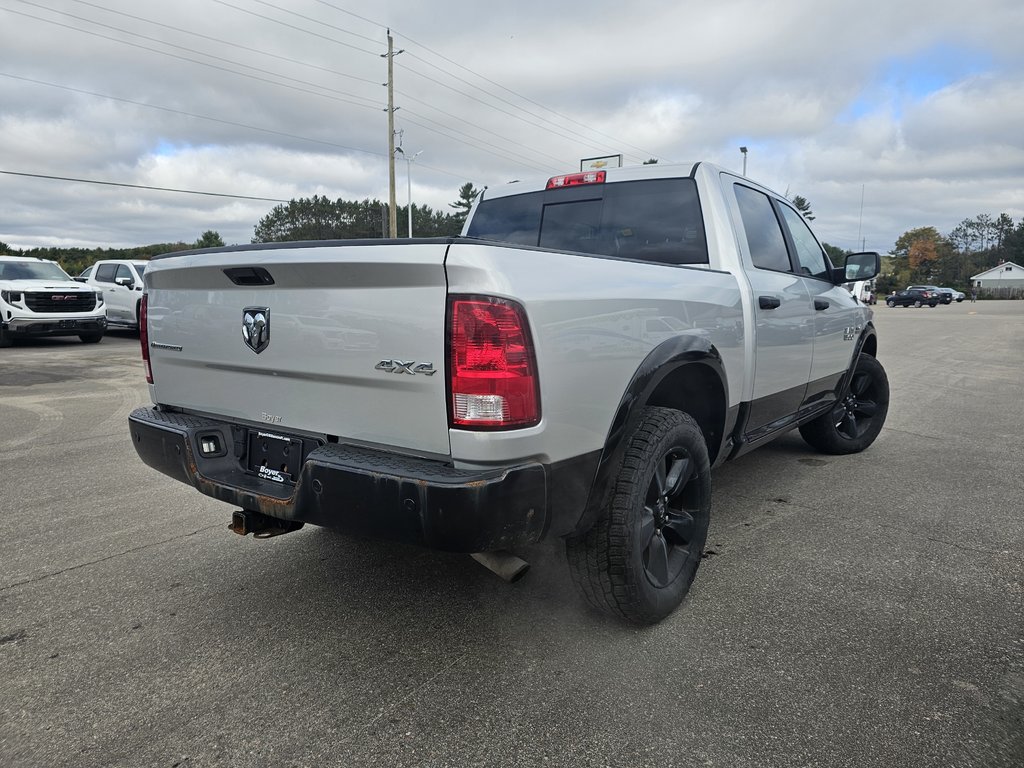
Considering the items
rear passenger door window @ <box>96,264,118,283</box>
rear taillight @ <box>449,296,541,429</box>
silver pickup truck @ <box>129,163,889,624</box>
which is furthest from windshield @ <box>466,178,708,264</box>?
rear passenger door window @ <box>96,264,118,283</box>

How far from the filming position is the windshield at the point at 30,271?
13719mm

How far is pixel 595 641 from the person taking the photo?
2654 millimetres

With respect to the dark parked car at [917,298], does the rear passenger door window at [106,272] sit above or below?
above

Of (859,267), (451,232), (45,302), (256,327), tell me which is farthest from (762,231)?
(451,232)

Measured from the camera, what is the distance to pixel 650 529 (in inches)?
107

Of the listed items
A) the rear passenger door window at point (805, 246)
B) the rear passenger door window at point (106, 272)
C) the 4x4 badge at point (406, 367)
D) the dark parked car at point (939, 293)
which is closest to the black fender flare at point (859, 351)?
the rear passenger door window at point (805, 246)

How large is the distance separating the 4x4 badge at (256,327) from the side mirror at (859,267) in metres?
3.97

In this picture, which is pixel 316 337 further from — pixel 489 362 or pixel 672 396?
pixel 672 396

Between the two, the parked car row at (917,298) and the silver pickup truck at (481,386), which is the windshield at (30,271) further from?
the parked car row at (917,298)

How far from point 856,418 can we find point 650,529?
148 inches

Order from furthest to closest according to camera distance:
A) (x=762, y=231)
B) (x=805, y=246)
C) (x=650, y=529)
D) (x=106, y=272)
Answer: (x=106, y=272) → (x=805, y=246) → (x=762, y=231) → (x=650, y=529)

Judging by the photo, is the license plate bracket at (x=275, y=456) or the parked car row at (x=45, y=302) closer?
the license plate bracket at (x=275, y=456)

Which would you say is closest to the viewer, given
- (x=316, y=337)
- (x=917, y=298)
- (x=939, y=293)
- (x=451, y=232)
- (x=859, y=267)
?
(x=316, y=337)

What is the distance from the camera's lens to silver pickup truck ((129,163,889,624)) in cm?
207
